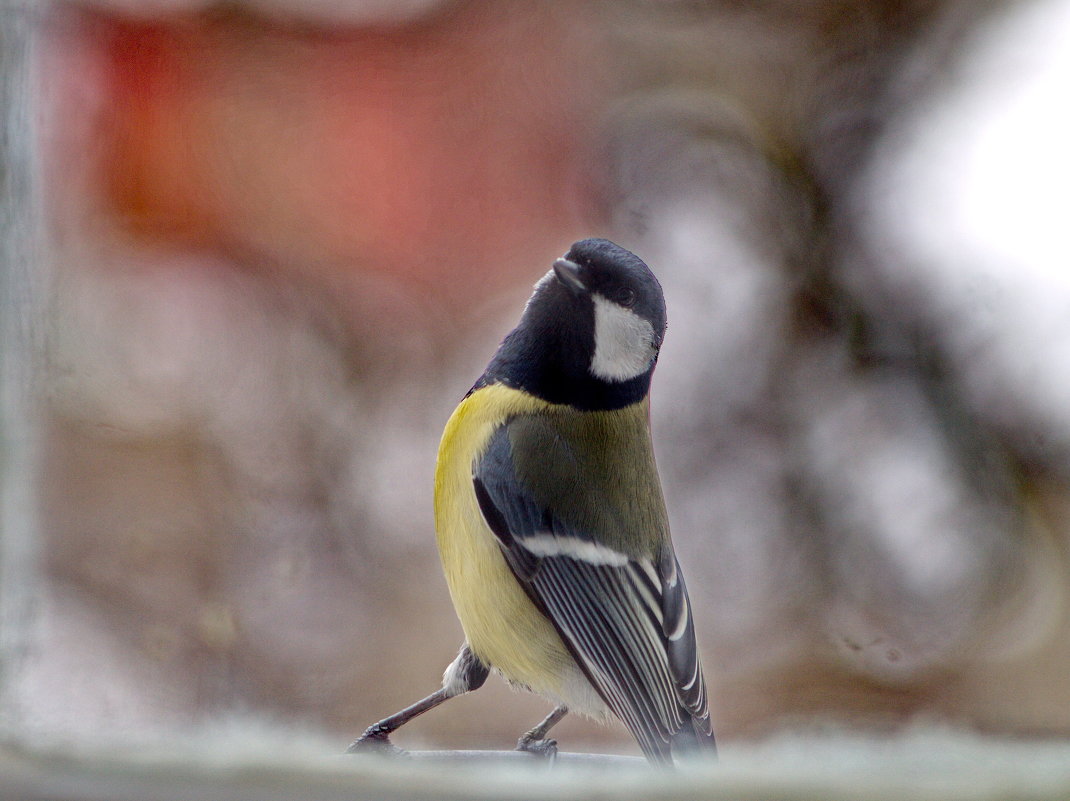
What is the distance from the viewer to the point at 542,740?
53 centimetres

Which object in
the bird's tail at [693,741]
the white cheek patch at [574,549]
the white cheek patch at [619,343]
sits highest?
the white cheek patch at [619,343]

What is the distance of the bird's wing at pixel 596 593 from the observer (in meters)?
0.48

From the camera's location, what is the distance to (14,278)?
0.71 meters

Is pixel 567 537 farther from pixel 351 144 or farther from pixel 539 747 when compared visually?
pixel 351 144

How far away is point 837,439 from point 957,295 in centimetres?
20

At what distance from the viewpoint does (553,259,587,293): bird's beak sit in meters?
0.45

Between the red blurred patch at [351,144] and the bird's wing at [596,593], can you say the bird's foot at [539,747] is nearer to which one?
the bird's wing at [596,593]

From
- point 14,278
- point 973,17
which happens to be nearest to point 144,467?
point 14,278

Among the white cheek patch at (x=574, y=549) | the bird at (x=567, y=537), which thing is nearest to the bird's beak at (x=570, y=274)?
the bird at (x=567, y=537)

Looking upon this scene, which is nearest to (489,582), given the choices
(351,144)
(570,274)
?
(570,274)

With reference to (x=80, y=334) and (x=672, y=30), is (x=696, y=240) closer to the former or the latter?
(x=672, y=30)

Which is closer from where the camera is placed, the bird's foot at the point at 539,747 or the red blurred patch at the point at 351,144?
the bird's foot at the point at 539,747

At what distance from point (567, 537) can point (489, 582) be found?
0.16 ft

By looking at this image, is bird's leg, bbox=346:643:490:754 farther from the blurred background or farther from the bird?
the blurred background
